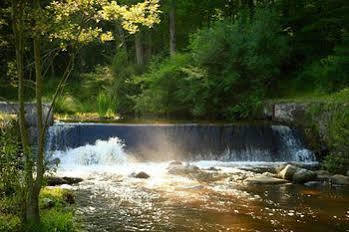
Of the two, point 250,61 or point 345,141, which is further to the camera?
point 250,61

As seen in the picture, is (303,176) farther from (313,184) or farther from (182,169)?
(182,169)

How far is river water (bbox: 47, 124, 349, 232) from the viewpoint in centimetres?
823

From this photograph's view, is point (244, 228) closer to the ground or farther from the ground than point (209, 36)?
closer to the ground

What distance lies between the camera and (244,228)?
26.2 feet

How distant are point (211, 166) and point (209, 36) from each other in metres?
7.14

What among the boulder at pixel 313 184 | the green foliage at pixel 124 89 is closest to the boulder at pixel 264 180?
the boulder at pixel 313 184

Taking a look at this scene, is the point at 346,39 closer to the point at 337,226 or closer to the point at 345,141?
the point at 345,141

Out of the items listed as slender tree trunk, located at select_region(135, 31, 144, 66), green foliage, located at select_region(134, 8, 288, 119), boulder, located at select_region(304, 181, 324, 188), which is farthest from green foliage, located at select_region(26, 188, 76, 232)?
slender tree trunk, located at select_region(135, 31, 144, 66)

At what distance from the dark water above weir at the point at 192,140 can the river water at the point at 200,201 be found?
1115 millimetres

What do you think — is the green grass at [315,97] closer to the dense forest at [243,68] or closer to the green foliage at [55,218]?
the dense forest at [243,68]

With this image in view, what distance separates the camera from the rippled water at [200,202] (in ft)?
26.9

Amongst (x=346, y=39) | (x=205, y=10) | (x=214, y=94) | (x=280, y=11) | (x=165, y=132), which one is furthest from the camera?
(x=205, y=10)

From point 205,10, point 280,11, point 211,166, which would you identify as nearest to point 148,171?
point 211,166

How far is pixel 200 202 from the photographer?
9.75m
